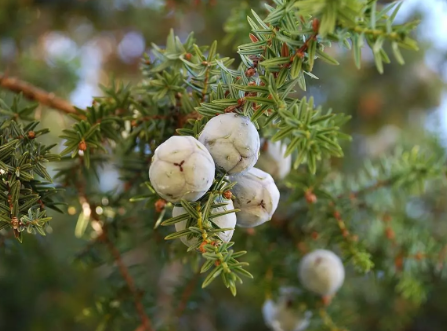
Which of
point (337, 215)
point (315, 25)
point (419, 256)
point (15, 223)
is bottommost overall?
point (419, 256)

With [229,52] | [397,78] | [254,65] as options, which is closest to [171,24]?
[229,52]

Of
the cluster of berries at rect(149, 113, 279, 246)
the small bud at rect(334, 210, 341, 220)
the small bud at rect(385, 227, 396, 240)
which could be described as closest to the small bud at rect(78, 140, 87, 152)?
the cluster of berries at rect(149, 113, 279, 246)

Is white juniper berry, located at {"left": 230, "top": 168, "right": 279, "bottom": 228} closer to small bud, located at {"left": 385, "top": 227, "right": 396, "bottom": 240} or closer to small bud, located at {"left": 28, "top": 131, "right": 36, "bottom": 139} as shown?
small bud, located at {"left": 28, "top": 131, "right": 36, "bottom": 139}

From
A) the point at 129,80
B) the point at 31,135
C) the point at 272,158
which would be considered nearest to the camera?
the point at 31,135

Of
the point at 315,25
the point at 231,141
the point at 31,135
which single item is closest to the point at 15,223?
the point at 31,135

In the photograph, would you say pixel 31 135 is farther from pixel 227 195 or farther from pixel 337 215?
pixel 337 215

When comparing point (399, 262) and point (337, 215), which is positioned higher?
point (337, 215)

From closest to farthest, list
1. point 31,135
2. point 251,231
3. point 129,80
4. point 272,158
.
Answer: point 31,135
point 272,158
point 251,231
point 129,80
